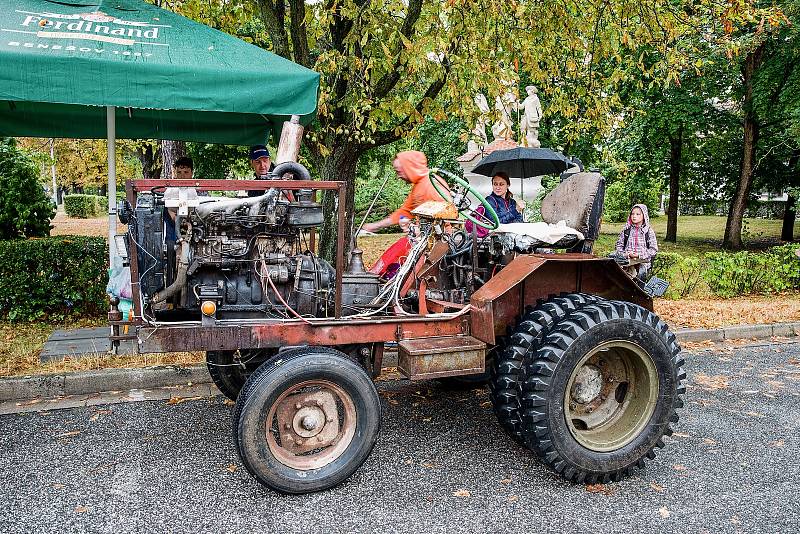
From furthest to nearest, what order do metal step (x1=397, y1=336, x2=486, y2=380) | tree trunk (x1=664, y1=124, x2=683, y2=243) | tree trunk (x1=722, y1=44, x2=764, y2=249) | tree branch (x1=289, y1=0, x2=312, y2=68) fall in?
tree trunk (x1=664, y1=124, x2=683, y2=243)
tree trunk (x1=722, y1=44, x2=764, y2=249)
tree branch (x1=289, y1=0, x2=312, y2=68)
metal step (x1=397, y1=336, x2=486, y2=380)

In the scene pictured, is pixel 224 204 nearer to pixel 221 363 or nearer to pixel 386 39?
pixel 221 363

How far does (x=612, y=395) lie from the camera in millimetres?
4129

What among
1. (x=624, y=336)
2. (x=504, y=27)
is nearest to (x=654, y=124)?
(x=504, y=27)

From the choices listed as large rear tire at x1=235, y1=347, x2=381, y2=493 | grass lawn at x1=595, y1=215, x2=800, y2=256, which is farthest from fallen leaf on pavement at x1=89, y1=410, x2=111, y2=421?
grass lawn at x1=595, y1=215, x2=800, y2=256

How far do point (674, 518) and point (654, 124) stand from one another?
16309 millimetres

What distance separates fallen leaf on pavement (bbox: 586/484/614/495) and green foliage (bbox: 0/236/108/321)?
6102mm

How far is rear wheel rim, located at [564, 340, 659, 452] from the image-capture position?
12.8 ft

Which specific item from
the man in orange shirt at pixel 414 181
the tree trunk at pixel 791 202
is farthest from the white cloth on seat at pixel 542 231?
the tree trunk at pixel 791 202

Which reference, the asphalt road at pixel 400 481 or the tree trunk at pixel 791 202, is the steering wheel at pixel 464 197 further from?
the tree trunk at pixel 791 202

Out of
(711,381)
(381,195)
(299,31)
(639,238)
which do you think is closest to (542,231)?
(711,381)

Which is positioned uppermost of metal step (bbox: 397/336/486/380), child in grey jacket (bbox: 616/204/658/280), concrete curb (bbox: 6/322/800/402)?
child in grey jacket (bbox: 616/204/658/280)

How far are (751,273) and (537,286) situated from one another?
7.69m

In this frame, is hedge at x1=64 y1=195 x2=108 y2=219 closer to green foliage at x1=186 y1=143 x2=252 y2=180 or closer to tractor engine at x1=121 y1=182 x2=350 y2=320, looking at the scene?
green foliage at x1=186 y1=143 x2=252 y2=180

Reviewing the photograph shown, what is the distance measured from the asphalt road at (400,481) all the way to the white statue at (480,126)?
4431mm
